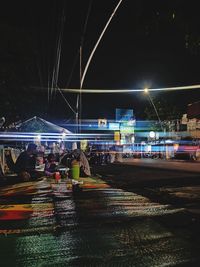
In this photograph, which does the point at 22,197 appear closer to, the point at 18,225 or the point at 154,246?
the point at 18,225

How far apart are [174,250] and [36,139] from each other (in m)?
27.4

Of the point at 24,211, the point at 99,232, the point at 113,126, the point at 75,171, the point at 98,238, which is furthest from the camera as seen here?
the point at 113,126

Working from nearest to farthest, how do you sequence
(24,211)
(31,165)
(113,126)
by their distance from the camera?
(24,211), (31,165), (113,126)

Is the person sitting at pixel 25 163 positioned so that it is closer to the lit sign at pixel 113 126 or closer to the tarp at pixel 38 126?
the tarp at pixel 38 126

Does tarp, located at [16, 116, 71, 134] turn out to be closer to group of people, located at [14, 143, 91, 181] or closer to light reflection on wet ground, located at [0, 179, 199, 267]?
group of people, located at [14, 143, 91, 181]

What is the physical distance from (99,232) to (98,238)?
0.47m

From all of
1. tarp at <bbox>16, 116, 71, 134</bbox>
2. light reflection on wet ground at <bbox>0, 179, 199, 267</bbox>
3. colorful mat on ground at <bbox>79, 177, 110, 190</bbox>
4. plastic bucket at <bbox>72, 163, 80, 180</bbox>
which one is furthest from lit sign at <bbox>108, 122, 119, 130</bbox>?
light reflection on wet ground at <bbox>0, 179, 199, 267</bbox>

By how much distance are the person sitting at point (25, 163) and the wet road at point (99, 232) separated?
4795mm

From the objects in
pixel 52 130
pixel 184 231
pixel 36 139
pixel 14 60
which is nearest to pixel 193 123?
pixel 36 139

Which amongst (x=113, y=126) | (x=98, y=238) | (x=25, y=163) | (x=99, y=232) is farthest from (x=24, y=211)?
(x=113, y=126)

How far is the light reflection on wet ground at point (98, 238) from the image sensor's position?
5574mm

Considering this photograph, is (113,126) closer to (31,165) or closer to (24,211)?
(31,165)

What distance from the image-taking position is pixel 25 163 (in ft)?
54.8

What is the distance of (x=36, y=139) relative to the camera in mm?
32625
